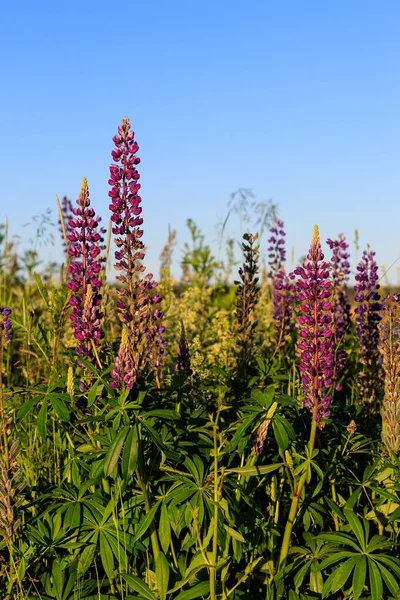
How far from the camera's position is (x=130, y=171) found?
3.25 metres

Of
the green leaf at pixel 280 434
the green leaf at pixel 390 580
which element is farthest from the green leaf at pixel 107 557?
the green leaf at pixel 390 580

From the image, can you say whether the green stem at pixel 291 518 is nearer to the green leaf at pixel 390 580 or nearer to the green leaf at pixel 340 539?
the green leaf at pixel 340 539

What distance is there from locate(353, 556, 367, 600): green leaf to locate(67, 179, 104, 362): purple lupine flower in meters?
1.54

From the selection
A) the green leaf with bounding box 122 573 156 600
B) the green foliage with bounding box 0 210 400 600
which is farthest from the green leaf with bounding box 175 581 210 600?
the green leaf with bounding box 122 573 156 600

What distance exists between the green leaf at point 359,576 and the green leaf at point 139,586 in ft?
2.61

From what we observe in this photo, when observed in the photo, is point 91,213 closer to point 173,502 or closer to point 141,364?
point 141,364

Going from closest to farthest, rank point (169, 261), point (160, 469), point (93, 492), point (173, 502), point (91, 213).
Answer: point (173, 502)
point (160, 469)
point (93, 492)
point (91, 213)
point (169, 261)

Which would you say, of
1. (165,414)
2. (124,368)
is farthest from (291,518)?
(124,368)

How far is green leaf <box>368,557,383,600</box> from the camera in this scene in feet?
7.95

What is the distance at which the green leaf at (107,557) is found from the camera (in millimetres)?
2688

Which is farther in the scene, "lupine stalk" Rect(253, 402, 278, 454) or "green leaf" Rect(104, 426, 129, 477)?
"lupine stalk" Rect(253, 402, 278, 454)

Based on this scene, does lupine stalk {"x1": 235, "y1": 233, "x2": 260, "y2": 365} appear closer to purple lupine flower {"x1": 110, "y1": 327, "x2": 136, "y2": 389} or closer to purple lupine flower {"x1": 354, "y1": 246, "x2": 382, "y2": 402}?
purple lupine flower {"x1": 354, "y1": 246, "x2": 382, "y2": 402}

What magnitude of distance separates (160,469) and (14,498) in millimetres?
624

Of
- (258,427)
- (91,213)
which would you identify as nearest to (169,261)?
Result: (91,213)
